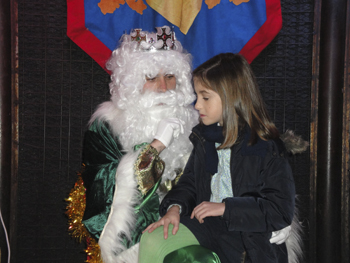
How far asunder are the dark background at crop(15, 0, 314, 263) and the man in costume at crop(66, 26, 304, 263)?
47 centimetres

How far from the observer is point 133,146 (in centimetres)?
214

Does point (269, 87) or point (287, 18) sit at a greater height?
point (287, 18)

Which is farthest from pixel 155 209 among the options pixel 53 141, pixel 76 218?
pixel 53 141

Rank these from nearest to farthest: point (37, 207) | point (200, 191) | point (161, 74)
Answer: point (200, 191) < point (161, 74) < point (37, 207)

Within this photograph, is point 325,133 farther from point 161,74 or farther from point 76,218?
point 76,218

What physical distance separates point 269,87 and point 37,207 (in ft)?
6.83

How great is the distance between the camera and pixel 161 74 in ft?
7.23

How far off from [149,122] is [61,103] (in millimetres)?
913

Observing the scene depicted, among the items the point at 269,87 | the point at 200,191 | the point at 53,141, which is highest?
the point at 269,87

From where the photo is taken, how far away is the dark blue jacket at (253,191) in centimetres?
145

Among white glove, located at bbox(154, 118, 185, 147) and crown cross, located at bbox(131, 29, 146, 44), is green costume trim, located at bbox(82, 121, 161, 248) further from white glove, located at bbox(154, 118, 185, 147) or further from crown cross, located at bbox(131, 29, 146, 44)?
crown cross, located at bbox(131, 29, 146, 44)

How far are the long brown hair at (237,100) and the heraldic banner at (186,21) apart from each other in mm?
858

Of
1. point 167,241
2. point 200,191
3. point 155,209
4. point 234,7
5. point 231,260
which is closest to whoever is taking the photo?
point 167,241

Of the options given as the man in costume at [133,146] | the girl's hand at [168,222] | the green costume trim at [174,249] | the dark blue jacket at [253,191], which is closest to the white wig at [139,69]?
the man in costume at [133,146]
